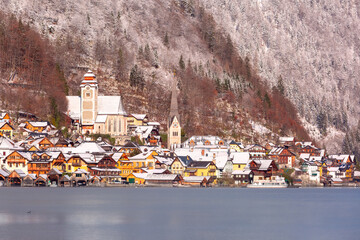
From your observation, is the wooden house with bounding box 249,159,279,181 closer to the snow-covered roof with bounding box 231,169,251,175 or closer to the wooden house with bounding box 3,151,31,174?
the snow-covered roof with bounding box 231,169,251,175

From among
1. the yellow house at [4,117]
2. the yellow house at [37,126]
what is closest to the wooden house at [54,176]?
the yellow house at [37,126]

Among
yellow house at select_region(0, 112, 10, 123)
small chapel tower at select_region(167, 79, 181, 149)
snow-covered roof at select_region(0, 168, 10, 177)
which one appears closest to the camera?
snow-covered roof at select_region(0, 168, 10, 177)

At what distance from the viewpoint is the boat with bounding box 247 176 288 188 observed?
381ft

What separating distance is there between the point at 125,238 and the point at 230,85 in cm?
12296

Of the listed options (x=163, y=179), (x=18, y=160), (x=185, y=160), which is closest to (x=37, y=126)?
(x=18, y=160)

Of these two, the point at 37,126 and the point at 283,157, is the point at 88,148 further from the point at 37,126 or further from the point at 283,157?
the point at 283,157

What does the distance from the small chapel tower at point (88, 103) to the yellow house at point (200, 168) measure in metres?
21.6

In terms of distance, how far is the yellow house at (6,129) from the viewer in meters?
112

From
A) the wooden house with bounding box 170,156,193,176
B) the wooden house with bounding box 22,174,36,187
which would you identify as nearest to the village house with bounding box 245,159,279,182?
the wooden house with bounding box 170,156,193,176

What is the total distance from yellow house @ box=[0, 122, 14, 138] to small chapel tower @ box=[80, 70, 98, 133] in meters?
15.5

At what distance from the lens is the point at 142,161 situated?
371ft

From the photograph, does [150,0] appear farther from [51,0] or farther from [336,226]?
[336,226]

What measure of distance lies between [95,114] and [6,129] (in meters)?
18.9

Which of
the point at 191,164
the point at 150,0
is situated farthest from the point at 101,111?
the point at 150,0
